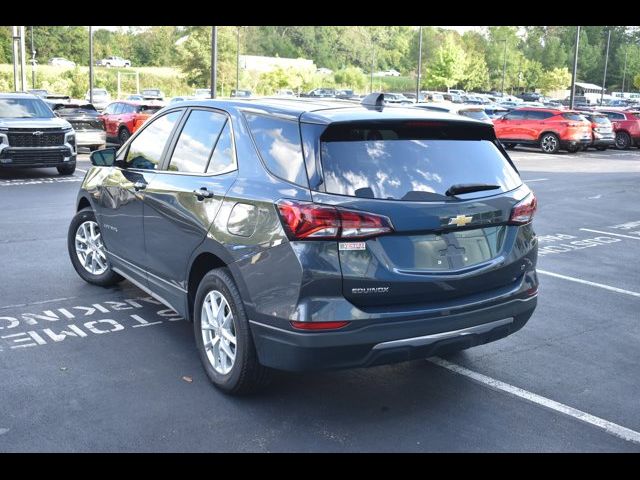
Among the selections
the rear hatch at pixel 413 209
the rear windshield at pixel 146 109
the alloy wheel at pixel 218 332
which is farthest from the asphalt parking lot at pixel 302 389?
the rear windshield at pixel 146 109

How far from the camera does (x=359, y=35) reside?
148 m

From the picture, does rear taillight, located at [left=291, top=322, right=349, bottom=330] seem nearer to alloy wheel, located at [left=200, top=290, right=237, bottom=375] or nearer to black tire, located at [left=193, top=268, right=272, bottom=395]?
black tire, located at [left=193, top=268, right=272, bottom=395]

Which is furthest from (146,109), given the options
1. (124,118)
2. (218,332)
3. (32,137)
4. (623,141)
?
(218,332)

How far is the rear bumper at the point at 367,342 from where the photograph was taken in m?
3.95

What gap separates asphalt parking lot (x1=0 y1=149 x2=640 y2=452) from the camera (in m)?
4.03

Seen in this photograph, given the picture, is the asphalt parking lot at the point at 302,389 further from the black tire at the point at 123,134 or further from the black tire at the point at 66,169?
the black tire at the point at 123,134

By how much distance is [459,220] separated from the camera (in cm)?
420

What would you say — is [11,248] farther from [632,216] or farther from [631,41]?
[631,41]

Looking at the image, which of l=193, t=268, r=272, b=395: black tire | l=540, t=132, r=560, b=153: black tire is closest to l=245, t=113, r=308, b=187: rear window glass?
l=193, t=268, r=272, b=395: black tire

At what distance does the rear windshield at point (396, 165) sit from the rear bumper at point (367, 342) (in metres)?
0.69

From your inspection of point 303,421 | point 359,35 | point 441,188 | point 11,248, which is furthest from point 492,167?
point 359,35

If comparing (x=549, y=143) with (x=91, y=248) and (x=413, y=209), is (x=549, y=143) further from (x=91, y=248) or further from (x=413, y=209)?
(x=413, y=209)

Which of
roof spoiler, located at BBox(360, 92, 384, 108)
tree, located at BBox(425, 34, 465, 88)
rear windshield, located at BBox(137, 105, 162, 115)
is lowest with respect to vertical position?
rear windshield, located at BBox(137, 105, 162, 115)

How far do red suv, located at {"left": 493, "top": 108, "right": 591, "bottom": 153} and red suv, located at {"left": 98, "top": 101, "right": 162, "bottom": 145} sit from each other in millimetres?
13352
